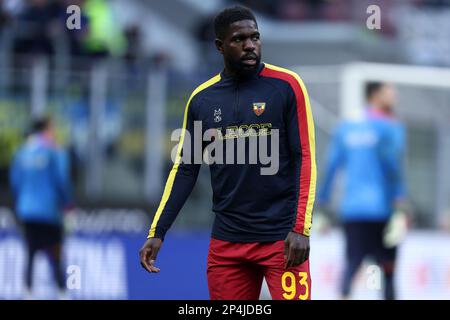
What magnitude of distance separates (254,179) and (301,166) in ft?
0.80

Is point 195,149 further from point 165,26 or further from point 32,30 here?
point 165,26

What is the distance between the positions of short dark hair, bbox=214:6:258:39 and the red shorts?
3.34 feet

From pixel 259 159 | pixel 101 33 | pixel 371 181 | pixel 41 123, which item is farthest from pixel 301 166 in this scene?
pixel 101 33

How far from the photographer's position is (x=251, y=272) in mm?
5281

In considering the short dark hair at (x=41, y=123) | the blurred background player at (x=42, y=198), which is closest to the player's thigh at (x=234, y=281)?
the short dark hair at (x=41, y=123)

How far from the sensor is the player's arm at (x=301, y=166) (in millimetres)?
4980

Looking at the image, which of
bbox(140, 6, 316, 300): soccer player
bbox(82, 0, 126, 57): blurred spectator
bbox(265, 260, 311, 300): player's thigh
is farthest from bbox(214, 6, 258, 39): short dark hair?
bbox(82, 0, 126, 57): blurred spectator

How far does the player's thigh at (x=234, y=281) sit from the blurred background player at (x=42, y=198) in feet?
20.6

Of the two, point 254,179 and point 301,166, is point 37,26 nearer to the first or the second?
point 254,179

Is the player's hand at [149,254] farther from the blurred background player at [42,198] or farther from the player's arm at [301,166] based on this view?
the blurred background player at [42,198]

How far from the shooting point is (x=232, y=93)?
5312 millimetres

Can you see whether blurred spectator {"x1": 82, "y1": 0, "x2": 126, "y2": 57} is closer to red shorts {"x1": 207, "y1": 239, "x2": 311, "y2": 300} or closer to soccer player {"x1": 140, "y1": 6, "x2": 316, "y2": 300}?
soccer player {"x1": 140, "y1": 6, "x2": 316, "y2": 300}

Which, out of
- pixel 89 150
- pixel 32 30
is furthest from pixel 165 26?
pixel 89 150
